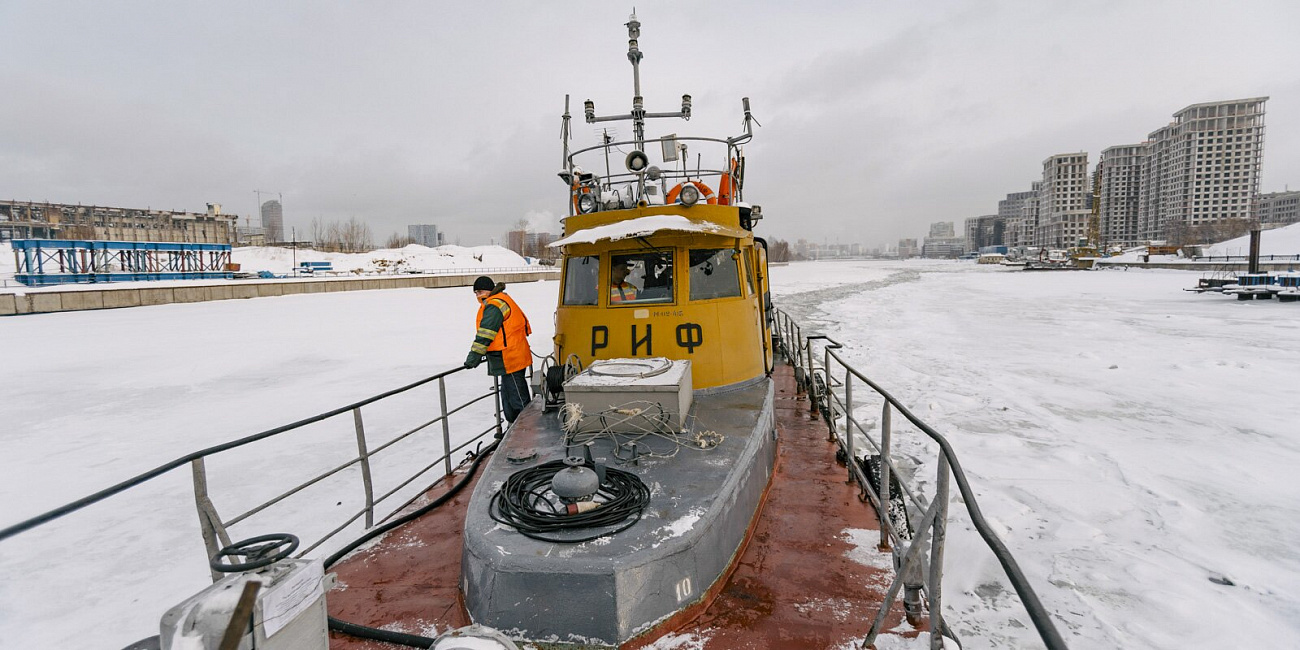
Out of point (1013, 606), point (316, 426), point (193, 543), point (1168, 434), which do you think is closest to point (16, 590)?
point (193, 543)

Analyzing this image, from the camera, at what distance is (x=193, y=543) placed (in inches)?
235

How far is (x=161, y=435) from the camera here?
9562 millimetres

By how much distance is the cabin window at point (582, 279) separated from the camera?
6016 mm

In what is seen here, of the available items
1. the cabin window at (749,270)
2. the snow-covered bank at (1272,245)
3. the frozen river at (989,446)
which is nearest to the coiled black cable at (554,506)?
the frozen river at (989,446)

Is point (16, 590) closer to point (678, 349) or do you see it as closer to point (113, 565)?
point (113, 565)

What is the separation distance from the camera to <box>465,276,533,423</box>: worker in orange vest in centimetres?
602

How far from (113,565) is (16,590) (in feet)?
2.10

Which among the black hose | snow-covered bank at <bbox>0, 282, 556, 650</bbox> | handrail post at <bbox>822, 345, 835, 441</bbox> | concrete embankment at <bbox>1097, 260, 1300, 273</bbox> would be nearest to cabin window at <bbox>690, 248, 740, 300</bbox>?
handrail post at <bbox>822, 345, 835, 441</bbox>

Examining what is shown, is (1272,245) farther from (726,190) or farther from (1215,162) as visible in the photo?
(726,190)

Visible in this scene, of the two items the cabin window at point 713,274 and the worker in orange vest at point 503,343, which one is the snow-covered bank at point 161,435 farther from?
the cabin window at point 713,274

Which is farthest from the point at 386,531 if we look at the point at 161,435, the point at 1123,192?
the point at 1123,192

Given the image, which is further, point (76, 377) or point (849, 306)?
point (849, 306)

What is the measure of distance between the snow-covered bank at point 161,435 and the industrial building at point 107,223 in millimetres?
68704

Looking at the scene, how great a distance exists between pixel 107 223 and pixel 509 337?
101 m
